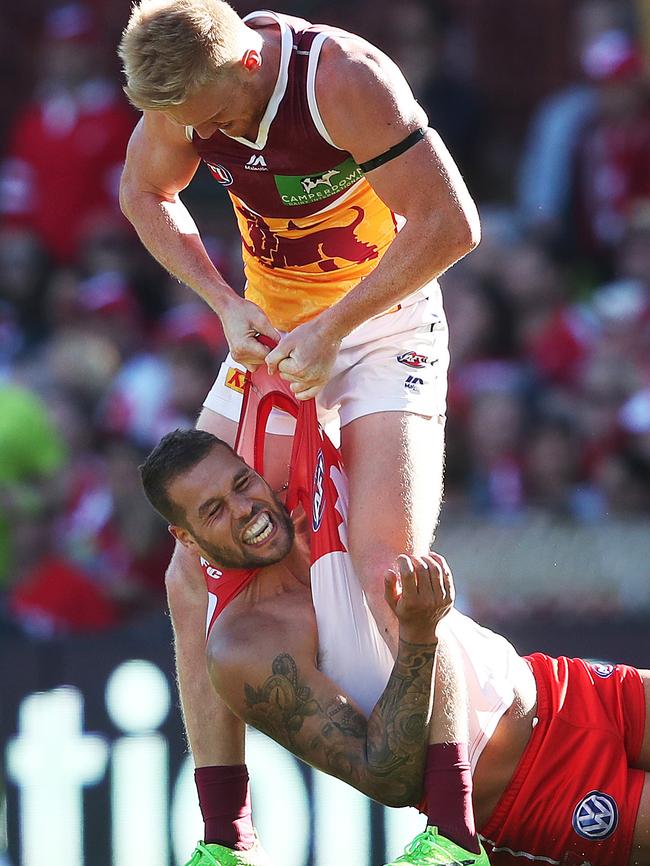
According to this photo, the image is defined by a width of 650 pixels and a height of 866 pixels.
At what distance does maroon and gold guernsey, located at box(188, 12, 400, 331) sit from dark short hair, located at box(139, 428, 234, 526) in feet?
1.20

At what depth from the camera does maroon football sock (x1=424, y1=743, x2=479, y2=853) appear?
376cm

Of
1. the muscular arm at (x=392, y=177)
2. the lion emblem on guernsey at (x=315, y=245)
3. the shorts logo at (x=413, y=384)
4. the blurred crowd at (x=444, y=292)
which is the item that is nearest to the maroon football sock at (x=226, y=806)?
the shorts logo at (x=413, y=384)

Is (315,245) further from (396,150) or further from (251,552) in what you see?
(251,552)

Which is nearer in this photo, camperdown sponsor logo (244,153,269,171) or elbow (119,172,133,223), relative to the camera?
camperdown sponsor logo (244,153,269,171)

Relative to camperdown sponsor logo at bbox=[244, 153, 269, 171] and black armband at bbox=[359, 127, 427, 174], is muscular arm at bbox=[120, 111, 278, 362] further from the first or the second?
black armband at bbox=[359, 127, 427, 174]

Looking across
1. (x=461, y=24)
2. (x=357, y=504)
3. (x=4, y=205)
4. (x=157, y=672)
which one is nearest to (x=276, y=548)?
(x=357, y=504)

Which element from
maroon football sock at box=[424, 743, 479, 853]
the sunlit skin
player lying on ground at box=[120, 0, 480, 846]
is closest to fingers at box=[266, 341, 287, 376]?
player lying on ground at box=[120, 0, 480, 846]

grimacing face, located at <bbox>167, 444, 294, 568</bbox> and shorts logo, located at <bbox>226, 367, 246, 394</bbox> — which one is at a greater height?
shorts logo, located at <bbox>226, 367, 246, 394</bbox>

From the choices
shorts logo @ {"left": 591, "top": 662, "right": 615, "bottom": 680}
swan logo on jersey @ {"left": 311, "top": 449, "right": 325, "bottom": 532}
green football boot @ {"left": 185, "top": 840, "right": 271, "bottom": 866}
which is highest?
swan logo on jersey @ {"left": 311, "top": 449, "right": 325, "bottom": 532}

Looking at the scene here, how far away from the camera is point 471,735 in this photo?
13.2 ft

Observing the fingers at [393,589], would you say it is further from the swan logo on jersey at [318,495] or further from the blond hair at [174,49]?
the blond hair at [174,49]

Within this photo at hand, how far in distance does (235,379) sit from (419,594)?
0.94 metres

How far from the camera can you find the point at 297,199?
408cm

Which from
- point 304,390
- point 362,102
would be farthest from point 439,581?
point 362,102
